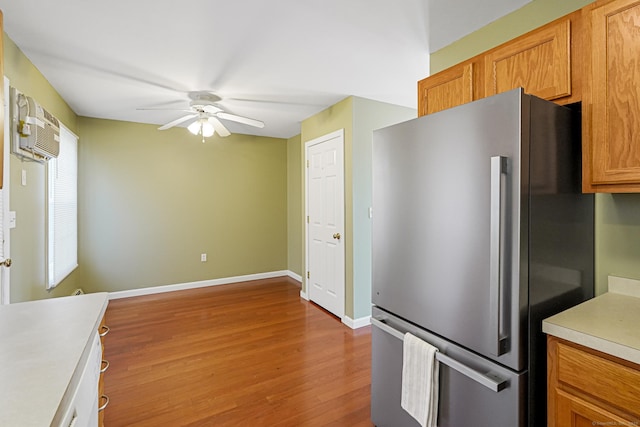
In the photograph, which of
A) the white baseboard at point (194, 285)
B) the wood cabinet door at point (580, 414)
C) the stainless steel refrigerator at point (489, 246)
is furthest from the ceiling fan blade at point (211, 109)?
the wood cabinet door at point (580, 414)

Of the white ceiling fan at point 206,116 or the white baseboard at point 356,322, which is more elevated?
the white ceiling fan at point 206,116

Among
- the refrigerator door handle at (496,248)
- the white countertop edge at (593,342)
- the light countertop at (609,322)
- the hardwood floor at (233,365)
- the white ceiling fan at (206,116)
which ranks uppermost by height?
the white ceiling fan at (206,116)

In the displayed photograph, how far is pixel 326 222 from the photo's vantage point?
3.74 m

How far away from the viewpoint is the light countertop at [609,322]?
3.13ft

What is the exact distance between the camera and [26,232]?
2.36 meters

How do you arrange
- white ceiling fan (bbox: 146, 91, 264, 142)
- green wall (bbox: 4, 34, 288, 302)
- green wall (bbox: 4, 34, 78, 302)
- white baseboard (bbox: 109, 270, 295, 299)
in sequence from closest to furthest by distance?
green wall (bbox: 4, 34, 78, 302) < white ceiling fan (bbox: 146, 91, 264, 142) < green wall (bbox: 4, 34, 288, 302) < white baseboard (bbox: 109, 270, 295, 299)

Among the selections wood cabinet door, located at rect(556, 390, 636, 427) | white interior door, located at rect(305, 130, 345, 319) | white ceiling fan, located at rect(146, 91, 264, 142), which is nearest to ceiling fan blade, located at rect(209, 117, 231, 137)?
white ceiling fan, located at rect(146, 91, 264, 142)

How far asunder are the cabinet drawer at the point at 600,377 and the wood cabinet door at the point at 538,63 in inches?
42.6

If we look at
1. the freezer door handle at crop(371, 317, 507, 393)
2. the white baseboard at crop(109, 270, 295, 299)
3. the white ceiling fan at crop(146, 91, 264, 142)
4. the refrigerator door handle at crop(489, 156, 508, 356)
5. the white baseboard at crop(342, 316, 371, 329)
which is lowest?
the white baseboard at crop(342, 316, 371, 329)

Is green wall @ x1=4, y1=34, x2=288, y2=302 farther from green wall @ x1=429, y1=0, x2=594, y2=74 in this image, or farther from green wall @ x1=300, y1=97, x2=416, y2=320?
green wall @ x1=429, y1=0, x2=594, y2=74

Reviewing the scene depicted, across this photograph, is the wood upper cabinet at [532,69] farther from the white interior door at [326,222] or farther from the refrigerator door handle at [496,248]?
the white interior door at [326,222]

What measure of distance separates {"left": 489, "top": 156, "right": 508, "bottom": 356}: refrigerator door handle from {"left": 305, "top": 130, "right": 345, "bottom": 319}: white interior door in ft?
7.61

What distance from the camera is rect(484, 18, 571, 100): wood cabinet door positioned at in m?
1.37

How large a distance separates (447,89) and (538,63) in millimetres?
517
